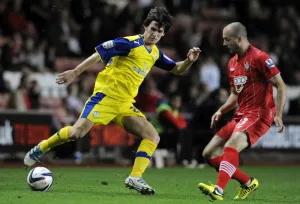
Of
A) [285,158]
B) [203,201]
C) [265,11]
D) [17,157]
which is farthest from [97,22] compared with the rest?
[203,201]

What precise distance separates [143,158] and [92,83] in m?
9.40

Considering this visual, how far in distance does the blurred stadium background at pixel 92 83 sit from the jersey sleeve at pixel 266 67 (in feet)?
24.3

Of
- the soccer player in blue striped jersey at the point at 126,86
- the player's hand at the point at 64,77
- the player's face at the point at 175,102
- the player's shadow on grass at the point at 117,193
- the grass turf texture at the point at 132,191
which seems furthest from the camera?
the player's face at the point at 175,102

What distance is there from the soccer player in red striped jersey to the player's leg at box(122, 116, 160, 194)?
74cm

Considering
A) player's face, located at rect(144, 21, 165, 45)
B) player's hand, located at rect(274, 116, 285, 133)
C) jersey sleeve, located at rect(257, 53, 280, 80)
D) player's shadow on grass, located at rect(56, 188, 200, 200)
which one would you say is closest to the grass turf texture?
player's shadow on grass, located at rect(56, 188, 200, 200)

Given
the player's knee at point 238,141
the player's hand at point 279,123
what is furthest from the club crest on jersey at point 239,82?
the player's hand at point 279,123

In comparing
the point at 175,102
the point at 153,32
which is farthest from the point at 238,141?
the point at 175,102

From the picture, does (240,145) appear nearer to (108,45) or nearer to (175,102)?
(108,45)

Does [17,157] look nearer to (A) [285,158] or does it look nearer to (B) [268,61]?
(A) [285,158]

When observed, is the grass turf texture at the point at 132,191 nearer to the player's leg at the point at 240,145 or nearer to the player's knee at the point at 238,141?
the player's leg at the point at 240,145

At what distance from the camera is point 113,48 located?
9383 millimetres

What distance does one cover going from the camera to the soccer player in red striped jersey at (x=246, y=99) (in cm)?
903

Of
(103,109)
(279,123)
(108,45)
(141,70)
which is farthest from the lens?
(141,70)

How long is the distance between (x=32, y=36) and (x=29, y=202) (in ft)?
35.4
